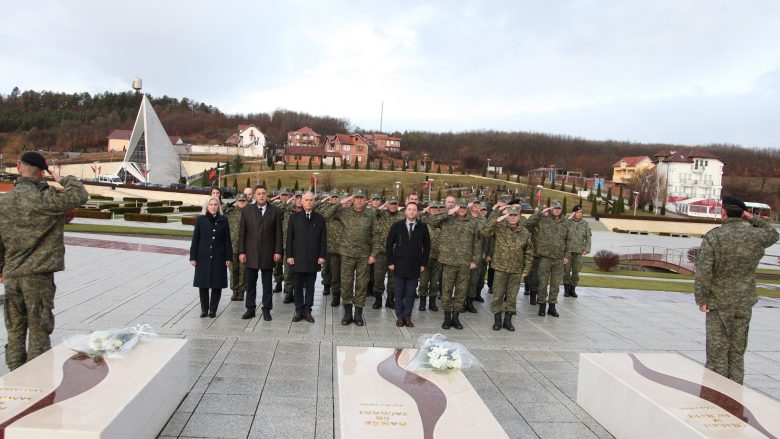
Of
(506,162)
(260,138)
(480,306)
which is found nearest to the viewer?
(480,306)

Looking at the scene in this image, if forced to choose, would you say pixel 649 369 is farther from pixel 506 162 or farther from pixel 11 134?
pixel 11 134

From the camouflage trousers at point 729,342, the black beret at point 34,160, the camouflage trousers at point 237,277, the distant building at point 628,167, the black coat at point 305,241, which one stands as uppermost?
the distant building at point 628,167

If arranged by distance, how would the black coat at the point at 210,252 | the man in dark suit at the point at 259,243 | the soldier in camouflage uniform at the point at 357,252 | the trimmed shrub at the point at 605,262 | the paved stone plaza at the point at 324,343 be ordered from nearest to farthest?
the paved stone plaza at the point at 324,343 → the black coat at the point at 210,252 → the man in dark suit at the point at 259,243 → the soldier in camouflage uniform at the point at 357,252 → the trimmed shrub at the point at 605,262

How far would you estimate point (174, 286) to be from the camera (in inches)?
379

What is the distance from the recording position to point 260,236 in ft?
24.6

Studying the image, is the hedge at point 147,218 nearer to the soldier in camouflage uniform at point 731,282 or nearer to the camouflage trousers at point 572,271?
the camouflage trousers at point 572,271

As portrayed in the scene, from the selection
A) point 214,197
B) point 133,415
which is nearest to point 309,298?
point 214,197

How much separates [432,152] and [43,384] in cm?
12139

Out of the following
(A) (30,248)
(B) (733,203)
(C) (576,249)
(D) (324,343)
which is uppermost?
(B) (733,203)

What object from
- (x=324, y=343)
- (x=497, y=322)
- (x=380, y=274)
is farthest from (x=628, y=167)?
(x=324, y=343)

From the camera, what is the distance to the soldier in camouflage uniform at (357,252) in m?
7.57


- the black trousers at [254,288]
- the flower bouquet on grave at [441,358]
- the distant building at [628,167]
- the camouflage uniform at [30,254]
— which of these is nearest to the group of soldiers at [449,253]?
the black trousers at [254,288]

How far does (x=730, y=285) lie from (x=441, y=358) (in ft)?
9.99

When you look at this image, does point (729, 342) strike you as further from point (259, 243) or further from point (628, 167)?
point (628, 167)
